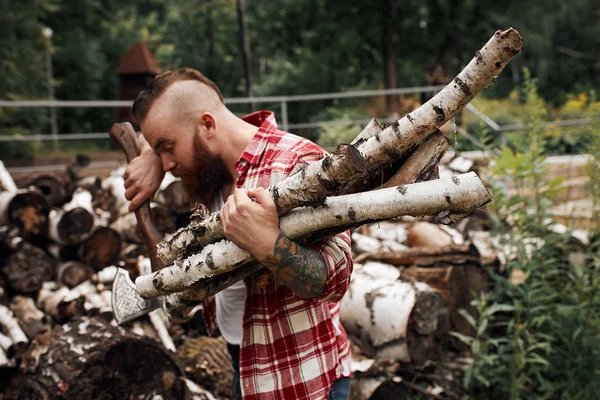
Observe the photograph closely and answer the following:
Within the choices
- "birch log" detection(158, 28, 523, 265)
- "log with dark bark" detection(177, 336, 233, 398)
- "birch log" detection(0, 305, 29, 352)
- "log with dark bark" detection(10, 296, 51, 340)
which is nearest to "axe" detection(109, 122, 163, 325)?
"birch log" detection(158, 28, 523, 265)

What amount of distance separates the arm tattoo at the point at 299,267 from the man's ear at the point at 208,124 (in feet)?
1.99

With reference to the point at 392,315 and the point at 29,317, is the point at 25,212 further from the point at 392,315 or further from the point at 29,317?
the point at 392,315

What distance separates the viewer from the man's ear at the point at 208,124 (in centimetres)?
194

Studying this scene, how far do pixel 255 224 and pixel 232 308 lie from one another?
804mm

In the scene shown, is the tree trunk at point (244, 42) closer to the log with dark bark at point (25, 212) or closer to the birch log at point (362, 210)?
the log with dark bark at point (25, 212)

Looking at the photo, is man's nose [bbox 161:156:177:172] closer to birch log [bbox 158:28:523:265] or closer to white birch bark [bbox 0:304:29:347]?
birch log [bbox 158:28:523:265]

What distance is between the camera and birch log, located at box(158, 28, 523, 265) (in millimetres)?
1311

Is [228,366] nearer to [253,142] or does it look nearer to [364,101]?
[253,142]

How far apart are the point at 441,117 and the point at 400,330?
2491 mm

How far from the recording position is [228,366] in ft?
11.5

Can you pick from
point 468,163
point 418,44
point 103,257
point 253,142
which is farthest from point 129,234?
point 418,44

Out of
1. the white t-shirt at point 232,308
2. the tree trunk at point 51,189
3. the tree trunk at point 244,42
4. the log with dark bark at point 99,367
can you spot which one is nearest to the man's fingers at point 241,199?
the white t-shirt at point 232,308

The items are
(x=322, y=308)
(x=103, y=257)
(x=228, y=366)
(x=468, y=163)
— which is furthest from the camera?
(x=468, y=163)

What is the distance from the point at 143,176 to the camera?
7.60 feet
